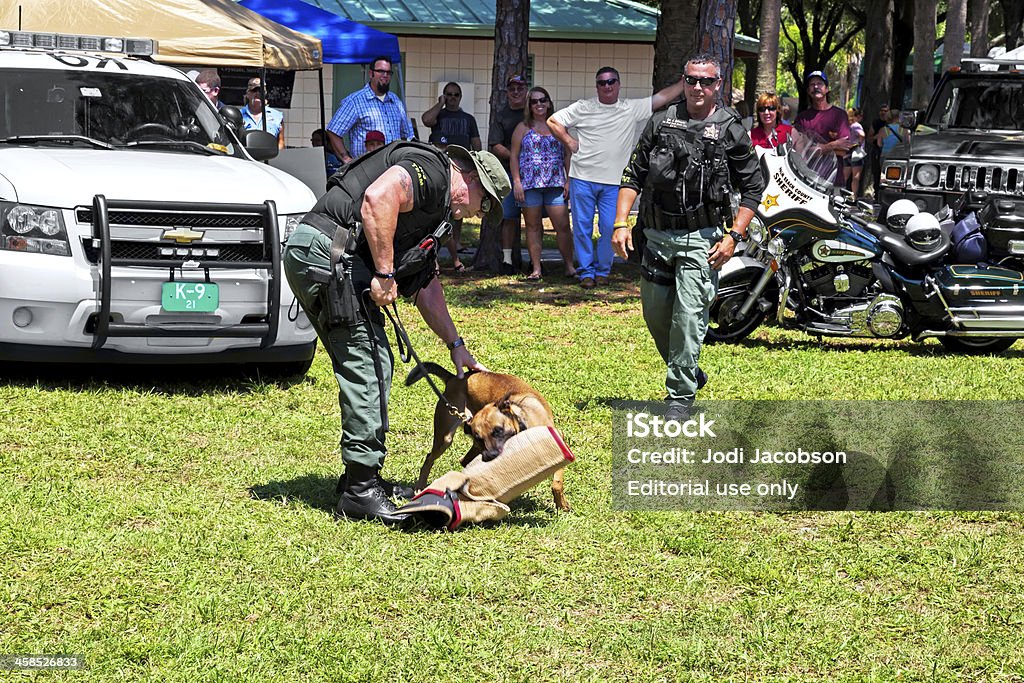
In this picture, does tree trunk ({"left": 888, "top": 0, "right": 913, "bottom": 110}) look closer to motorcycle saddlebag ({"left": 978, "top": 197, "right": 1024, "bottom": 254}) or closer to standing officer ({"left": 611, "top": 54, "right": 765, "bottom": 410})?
motorcycle saddlebag ({"left": 978, "top": 197, "right": 1024, "bottom": 254})

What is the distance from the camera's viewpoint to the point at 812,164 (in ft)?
31.5

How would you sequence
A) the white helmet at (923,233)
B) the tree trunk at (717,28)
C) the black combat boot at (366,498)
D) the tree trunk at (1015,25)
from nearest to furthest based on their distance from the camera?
1. the black combat boot at (366,498)
2. the white helmet at (923,233)
3. the tree trunk at (717,28)
4. the tree trunk at (1015,25)

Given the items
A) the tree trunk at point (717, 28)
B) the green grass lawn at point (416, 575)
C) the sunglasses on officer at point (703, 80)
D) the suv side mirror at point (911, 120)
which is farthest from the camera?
the suv side mirror at point (911, 120)

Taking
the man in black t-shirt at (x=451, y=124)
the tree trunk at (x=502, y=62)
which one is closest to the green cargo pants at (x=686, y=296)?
the tree trunk at (x=502, y=62)

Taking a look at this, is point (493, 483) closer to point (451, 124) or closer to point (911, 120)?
point (451, 124)

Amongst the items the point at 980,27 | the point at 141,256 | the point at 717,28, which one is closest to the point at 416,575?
the point at 141,256

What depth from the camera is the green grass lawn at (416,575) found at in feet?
13.1

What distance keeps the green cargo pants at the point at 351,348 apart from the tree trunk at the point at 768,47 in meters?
17.4

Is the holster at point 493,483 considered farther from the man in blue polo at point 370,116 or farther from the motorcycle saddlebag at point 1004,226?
the man in blue polo at point 370,116

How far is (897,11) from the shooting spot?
32.6 meters

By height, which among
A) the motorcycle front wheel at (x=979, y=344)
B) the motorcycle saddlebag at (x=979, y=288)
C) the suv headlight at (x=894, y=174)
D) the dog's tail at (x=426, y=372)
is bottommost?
the motorcycle front wheel at (x=979, y=344)

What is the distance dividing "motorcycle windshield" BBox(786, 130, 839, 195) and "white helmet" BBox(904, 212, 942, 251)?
0.64m

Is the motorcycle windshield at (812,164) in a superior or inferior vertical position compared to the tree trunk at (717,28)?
inferior

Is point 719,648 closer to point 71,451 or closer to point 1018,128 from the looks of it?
point 71,451
